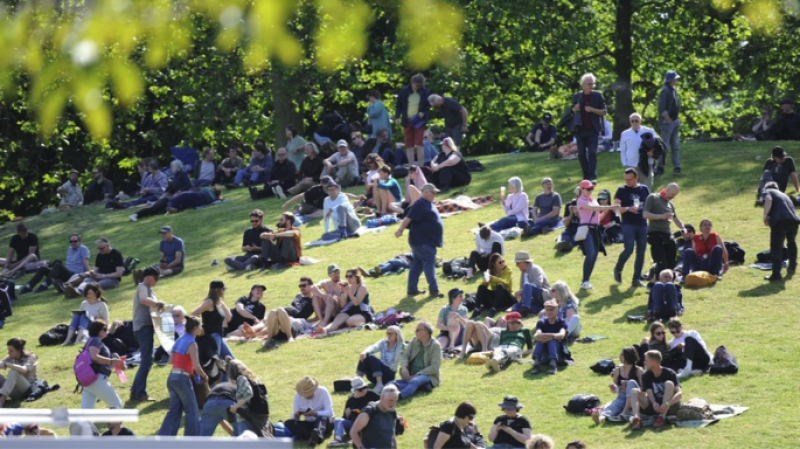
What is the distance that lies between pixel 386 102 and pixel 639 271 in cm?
1845

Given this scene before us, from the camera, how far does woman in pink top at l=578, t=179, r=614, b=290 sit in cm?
1789

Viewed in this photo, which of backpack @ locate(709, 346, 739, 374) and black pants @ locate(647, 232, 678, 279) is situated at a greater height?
black pants @ locate(647, 232, 678, 279)

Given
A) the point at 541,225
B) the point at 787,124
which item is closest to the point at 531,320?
the point at 541,225

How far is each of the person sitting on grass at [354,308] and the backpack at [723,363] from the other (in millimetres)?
5389

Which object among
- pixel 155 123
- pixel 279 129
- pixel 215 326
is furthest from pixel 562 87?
pixel 215 326

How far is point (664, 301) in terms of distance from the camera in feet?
53.3

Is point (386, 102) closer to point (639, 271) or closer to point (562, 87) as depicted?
point (562, 87)

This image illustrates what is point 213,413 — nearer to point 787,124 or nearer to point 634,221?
point 634,221

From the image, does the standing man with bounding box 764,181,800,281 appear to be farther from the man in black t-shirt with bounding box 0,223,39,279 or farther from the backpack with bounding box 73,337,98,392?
the man in black t-shirt with bounding box 0,223,39,279

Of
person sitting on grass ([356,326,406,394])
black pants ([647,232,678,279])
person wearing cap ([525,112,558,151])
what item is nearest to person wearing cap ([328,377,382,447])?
person sitting on grass ([356,326,406,394])

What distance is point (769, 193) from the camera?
57.4 feet

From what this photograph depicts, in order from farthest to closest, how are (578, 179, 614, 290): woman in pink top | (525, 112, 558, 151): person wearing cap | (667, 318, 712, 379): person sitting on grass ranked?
(525, 112, 558, 151): person wearing cap, (578, 179, 614, 290): woman in pink top, (667, 318, 712, 379): person sitting on grass

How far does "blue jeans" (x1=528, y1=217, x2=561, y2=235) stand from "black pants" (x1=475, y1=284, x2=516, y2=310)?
154 inches

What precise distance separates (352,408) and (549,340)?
111 inches
